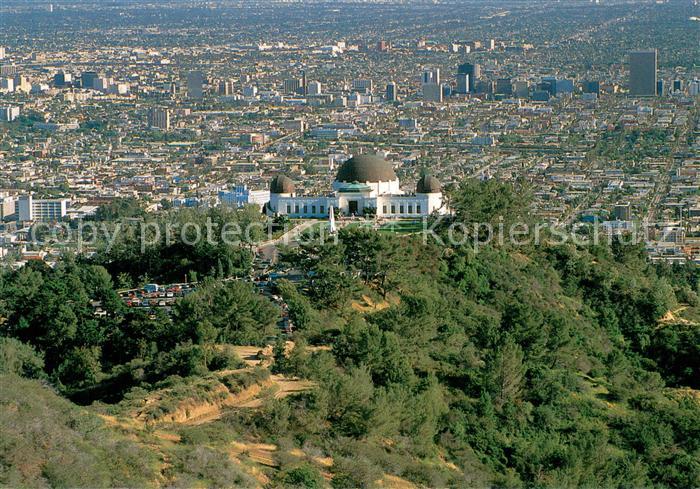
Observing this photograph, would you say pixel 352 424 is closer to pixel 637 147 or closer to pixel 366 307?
pixel 366 307

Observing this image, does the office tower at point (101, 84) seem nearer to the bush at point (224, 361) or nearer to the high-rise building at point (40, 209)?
the high-rise building at point (40, 209)

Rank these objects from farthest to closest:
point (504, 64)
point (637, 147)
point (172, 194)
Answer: point (504, 64) → point (637, 147) → point (172, 194)

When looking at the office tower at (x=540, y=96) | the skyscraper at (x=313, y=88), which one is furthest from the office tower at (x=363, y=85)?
the office tower at (x=540, y=96)

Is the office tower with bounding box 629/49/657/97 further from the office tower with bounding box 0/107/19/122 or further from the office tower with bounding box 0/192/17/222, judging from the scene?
the office tower with bounding box 0/192/17/222

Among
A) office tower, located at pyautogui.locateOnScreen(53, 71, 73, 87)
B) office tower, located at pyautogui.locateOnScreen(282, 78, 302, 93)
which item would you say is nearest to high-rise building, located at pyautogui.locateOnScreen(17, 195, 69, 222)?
office tower, located at pyautogui.locateOnScreen(282, 78, 302, 93)

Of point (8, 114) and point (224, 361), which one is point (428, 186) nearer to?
point (224, 361)

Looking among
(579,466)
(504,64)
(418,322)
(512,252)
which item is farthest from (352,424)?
(504,64)
